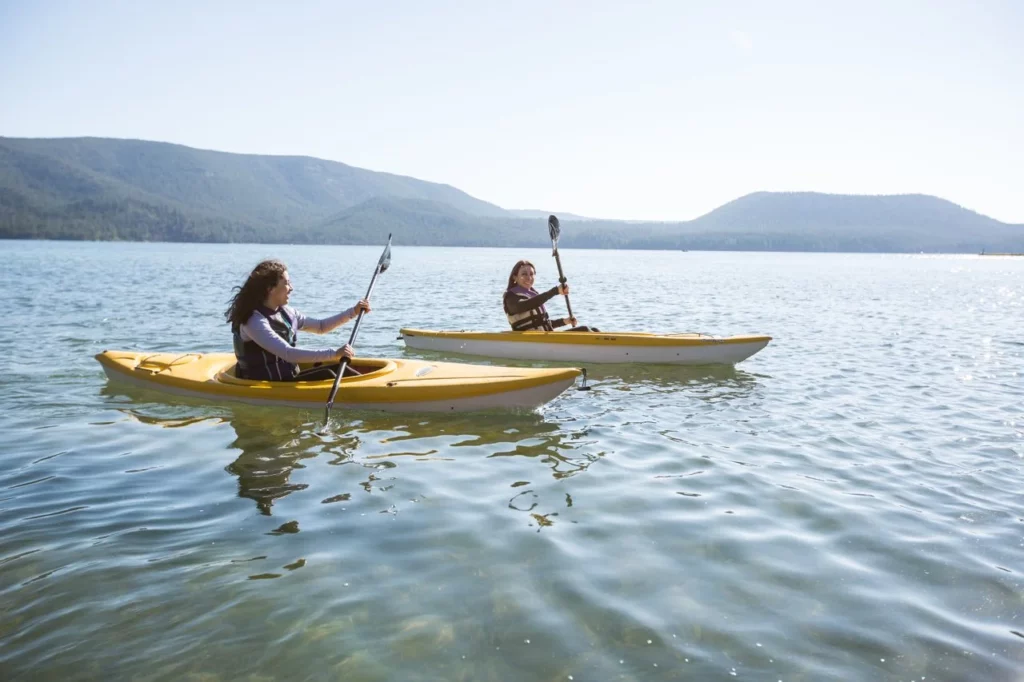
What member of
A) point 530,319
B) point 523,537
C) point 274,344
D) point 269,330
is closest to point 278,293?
point 269,330

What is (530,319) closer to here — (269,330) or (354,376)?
(354,376)

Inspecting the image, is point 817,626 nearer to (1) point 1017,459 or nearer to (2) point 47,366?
(1) point 1017,459

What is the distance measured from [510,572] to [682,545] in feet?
4.02

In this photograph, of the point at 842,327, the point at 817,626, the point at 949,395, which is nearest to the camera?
the point at 817,626

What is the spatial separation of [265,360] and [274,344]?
61 cm

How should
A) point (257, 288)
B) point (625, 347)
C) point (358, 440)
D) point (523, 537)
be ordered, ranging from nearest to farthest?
point (523, 537) < point (358, 440) < point (257, 288) < point (625, 347)

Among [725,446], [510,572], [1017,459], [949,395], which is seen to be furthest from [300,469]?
[949,395]

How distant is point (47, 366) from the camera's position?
1141cm

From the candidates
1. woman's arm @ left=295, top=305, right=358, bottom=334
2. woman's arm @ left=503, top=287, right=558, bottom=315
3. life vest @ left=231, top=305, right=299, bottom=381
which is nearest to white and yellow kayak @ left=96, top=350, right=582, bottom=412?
life vest @ left=231, top=305, right=299, bottom=381

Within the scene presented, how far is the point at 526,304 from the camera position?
12398 mm

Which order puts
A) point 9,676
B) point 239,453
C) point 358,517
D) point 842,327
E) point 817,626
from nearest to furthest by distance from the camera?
1. point 9,676
2. point 817,626
3. point 358,517
4. point 239,453
5. point 842,327

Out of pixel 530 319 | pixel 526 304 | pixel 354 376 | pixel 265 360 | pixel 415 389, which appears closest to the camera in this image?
pixel 415 389

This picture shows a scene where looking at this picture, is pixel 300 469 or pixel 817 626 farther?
pixel 300 469

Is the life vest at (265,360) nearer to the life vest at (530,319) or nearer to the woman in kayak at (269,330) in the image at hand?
the woman in kayak at (269,330)
